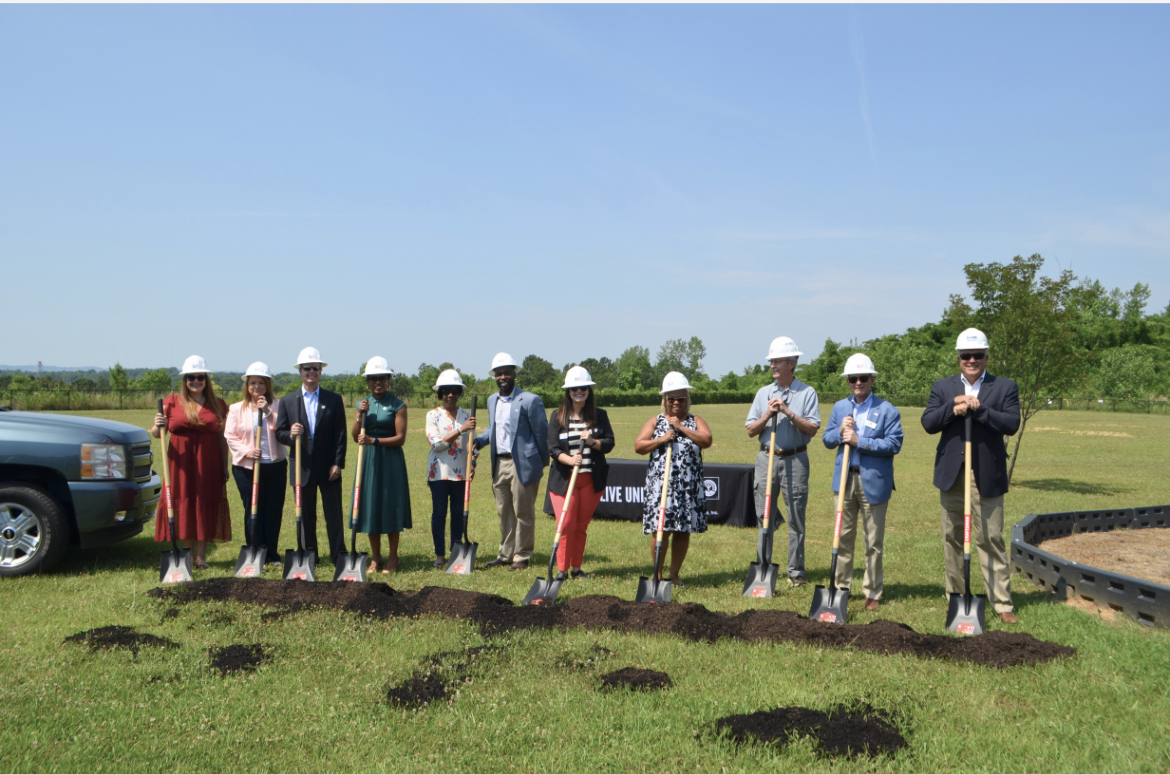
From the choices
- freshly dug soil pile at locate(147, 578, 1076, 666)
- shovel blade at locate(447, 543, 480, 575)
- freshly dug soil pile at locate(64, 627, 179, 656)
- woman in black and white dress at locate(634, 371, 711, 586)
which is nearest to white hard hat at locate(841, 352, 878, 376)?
woman in black and white dress at locate(634, 371, 711, 586)

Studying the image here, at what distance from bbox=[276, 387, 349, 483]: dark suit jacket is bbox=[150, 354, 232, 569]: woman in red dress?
29.3 inches

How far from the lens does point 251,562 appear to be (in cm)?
782

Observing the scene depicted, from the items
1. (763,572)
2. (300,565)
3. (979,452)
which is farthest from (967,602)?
(300,565)

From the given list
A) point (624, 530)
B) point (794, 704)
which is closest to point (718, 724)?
point (794, 704)

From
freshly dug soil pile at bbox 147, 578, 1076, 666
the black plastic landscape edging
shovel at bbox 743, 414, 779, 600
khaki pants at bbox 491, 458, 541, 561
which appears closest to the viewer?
freshly dug soil pile at bbox 147, 578, 1076, 666

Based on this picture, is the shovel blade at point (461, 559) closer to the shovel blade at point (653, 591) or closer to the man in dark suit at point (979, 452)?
the shovel blade at point (653, 591)

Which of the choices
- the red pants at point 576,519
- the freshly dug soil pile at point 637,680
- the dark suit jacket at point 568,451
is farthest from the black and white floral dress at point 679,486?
the freshly dug soil pile at point 637,680

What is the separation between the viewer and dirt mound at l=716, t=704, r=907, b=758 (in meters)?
4.05

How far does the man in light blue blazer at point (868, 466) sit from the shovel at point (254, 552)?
5.65 m

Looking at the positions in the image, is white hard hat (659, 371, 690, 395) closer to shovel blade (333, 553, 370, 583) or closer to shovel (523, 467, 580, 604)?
shovel (523, 467, 580, 604)

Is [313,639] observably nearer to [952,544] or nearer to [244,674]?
[244,674]

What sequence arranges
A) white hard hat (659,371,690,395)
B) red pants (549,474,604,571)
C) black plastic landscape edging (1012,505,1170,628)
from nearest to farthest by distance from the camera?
black plastic landscape edging (1012,505,1170,628) → white hard hat (659,371,690,395) → red pants (549,474,604,571)

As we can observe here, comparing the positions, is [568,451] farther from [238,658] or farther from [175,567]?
[175,567]

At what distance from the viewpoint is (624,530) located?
1156cm
